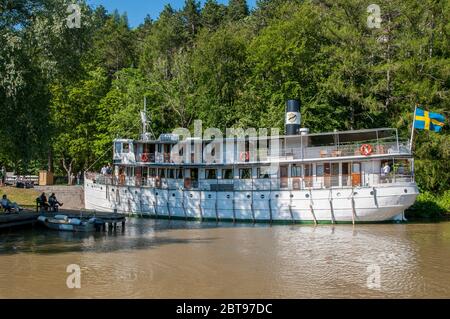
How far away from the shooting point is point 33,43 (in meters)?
25.4

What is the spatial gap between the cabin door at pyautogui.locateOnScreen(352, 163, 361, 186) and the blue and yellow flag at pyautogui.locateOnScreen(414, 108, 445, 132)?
4.69 m

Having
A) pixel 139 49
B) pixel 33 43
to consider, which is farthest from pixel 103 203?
pixel 139 49

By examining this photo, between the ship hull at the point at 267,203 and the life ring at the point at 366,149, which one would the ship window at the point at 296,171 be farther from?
the life ring at the point at 366,149

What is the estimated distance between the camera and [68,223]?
2761cm

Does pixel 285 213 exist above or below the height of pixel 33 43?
below

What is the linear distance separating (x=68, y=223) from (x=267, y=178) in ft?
48.2

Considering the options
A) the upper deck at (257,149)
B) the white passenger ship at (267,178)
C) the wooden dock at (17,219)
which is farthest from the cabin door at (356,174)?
the wooden dock at (17,219)

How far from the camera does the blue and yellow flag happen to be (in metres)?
33.4

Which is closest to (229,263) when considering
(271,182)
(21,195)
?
(271,182)

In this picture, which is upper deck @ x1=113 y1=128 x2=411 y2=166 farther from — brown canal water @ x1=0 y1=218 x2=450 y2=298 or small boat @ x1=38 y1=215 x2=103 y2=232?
small boat @ x1=38 y1=215 x2=103 y2=232

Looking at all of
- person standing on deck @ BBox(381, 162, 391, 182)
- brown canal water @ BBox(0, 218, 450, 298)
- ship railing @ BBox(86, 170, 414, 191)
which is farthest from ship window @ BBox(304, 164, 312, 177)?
brown canal water @ BBox(0, 218, 450, 298)

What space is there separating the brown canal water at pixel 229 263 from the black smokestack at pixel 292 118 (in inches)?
388

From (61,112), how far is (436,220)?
38.2m

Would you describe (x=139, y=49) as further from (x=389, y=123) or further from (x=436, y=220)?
(x=436, y=220)
